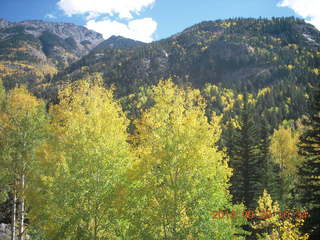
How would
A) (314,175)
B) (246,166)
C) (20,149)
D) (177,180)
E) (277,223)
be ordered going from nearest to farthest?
(177,180)
(277,223)
(314,175)
(20,149)
(246,166)

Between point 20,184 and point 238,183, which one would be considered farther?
point 238,183

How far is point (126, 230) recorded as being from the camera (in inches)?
569

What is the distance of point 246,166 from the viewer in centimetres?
3603

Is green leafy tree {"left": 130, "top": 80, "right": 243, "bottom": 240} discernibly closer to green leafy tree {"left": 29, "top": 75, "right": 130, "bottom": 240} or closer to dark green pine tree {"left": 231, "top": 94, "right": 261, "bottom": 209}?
green leafy tree {"left": 29, "top": 75, "right": 130, "bottom": 240}

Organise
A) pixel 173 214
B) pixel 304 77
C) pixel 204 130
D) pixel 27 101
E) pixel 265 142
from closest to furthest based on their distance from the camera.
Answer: pixel 173 214 → pixel 204 130 → pixel 27 101 → pixel 265 142 → pixel 304 77

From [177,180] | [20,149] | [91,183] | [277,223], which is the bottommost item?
[277,223]

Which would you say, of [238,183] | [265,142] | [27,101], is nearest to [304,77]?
[265,142]

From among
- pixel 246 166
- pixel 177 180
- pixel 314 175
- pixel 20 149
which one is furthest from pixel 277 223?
pixel 246 166

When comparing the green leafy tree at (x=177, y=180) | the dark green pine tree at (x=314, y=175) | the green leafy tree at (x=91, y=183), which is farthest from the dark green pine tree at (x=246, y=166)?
the green leafy tree at (x=91, y=183)

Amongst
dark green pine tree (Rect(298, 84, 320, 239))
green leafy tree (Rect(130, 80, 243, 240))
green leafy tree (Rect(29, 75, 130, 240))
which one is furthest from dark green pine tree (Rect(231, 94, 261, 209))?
green leafy tree (Rect(29, 75, 130, 240))

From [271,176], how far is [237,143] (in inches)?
278

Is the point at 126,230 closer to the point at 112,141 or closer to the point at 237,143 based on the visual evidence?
the point at 112,141

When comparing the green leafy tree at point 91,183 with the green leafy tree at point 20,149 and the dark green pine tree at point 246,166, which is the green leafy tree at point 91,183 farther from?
the dark green pine tree at point 246,166

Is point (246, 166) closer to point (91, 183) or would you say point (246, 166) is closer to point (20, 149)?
point (91, 183)
